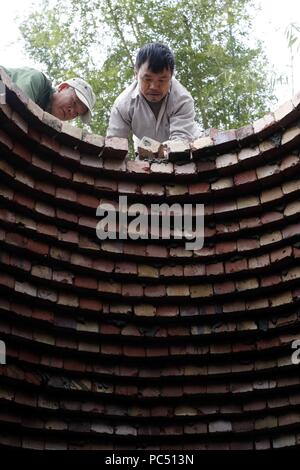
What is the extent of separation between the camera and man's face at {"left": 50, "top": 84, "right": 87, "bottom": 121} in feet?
17.9

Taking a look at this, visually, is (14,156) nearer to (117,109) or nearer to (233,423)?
(117,109)

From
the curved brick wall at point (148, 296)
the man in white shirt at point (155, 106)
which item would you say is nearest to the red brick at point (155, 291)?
the curved brick wall at point (148, 296)

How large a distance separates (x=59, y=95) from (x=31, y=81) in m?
0.31

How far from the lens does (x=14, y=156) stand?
464cm

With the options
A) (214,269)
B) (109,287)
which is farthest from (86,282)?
(214,269)

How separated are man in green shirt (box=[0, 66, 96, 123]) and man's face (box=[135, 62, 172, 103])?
0.43m

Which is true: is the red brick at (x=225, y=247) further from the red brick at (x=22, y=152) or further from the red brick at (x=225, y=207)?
the red brick at (x=22, y=152)

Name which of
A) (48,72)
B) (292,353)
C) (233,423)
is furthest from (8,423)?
(48,72)

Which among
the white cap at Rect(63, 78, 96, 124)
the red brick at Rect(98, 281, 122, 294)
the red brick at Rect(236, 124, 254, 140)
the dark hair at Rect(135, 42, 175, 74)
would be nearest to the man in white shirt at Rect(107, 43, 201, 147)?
the dark hair at Rect(135, 42, 175, 74)

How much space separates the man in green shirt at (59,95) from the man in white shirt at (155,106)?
0.23 meters

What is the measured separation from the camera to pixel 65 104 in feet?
18.0

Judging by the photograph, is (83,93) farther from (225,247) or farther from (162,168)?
(225,247)

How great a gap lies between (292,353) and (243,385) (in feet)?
1.20

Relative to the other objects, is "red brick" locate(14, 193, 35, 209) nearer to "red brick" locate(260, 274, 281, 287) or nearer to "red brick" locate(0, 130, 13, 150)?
"red brick" locate(0, 130, 13, 150)
